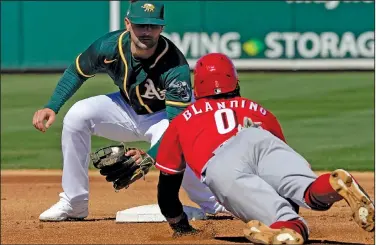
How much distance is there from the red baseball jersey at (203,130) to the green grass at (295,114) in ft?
17.4

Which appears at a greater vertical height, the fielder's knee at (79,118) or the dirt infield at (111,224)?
the fielder's knee at (79,118)

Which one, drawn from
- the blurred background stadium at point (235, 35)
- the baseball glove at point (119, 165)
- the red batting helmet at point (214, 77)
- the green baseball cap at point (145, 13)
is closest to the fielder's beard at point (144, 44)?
the green baseball cap at point (145, 13)

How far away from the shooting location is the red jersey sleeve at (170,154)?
645 cm

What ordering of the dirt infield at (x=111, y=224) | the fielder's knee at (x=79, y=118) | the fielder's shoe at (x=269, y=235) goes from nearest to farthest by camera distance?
the fielder's shoe at (x=269, y=235) → the dirt infield at (x=111, y=224) → the fielder's knee at (x=79, y=118)

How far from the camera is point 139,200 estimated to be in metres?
9.51

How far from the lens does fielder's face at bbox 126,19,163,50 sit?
24.9 ft

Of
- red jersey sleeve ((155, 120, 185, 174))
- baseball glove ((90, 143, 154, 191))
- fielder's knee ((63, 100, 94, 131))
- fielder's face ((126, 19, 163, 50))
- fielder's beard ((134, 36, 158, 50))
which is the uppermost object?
fielder's face ((126, 19, 163, 50))

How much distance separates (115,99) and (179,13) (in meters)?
12.1

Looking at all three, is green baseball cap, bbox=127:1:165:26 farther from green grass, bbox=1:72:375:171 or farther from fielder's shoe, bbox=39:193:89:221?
green grass, bbox=1:72:375:171

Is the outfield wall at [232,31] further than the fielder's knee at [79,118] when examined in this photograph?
Yes

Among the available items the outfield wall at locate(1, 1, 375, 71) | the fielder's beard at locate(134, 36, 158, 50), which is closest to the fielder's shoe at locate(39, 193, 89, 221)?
the fielder's beard at locate(134, 36, 158, 50)

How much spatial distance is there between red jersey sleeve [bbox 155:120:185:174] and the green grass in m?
5.32

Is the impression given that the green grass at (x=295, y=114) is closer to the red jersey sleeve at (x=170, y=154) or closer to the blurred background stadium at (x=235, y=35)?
the blurred background stadium at (x=235, y=35)

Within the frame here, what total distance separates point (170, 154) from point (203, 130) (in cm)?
30
